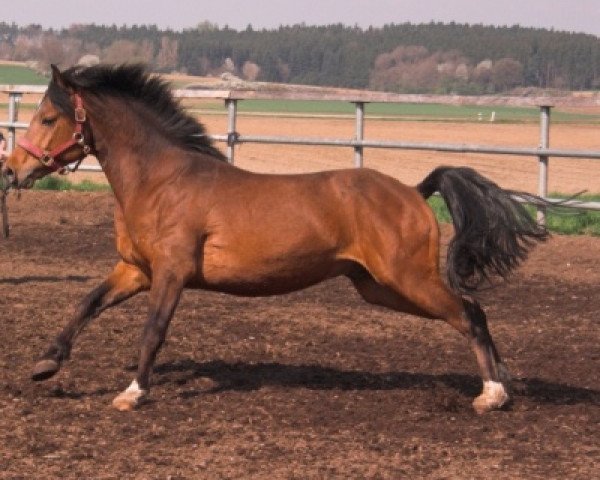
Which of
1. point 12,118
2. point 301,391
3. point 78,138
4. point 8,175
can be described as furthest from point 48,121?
point 12,118

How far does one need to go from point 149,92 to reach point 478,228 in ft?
6.85

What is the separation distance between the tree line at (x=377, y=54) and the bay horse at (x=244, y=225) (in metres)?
101

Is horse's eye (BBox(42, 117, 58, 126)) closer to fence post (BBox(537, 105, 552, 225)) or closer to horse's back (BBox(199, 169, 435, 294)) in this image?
horse's back (BBox(199, 169, 435, 294))

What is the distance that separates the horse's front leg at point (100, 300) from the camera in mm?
7016

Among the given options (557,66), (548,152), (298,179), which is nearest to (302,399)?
(298,179)

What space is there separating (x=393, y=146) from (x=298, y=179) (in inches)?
318

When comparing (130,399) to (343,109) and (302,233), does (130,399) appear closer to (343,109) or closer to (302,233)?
(302,233)

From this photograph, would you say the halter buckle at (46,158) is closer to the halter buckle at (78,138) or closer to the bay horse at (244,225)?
the bay horse at (244,225)

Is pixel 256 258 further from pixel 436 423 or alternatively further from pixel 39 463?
pixel 39 463

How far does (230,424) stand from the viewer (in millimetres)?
6254

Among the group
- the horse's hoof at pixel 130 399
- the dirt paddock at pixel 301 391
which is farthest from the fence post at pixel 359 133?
the horse's hoof at pixel 130 399

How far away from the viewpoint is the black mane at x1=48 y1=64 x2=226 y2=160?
7.17 m

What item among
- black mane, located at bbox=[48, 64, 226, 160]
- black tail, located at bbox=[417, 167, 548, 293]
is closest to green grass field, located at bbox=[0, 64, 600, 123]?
black mane, located at bbox=[48, 64, 226, 160]

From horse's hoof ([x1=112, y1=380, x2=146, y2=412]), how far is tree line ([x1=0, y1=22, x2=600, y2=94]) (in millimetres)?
101575
